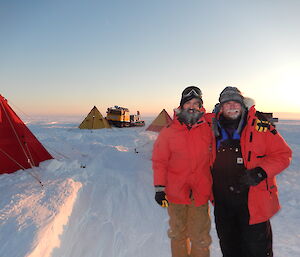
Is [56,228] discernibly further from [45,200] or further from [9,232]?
[45,200]

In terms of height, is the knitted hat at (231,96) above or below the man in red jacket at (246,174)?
above

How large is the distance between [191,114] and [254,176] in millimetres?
974

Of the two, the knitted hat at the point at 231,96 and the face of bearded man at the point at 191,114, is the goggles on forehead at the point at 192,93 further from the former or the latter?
the knitted hat at the point at 231,96

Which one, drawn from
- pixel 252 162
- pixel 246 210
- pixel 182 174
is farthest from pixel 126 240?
pixel 252 162

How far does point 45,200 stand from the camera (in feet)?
13.0

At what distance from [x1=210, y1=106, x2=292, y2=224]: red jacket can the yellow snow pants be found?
1.88 feet

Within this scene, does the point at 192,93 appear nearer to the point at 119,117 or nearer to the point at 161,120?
the point at 161,120

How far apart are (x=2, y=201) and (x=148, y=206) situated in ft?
9.05

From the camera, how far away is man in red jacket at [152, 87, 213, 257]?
2.52 metres

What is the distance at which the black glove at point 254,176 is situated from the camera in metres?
2.15

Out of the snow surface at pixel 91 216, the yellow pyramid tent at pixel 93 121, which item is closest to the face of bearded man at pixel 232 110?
the snow surface at pixel 91 216

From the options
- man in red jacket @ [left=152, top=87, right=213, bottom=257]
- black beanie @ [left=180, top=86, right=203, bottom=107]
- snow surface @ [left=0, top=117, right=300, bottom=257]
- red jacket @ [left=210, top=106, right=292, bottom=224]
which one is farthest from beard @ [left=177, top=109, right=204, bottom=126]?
snow surface @ [left=0, top=117, right=300, bottom=257]

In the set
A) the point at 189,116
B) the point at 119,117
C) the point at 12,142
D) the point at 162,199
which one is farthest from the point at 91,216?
the point at 119,117

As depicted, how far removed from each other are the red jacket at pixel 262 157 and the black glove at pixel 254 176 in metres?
0.07
